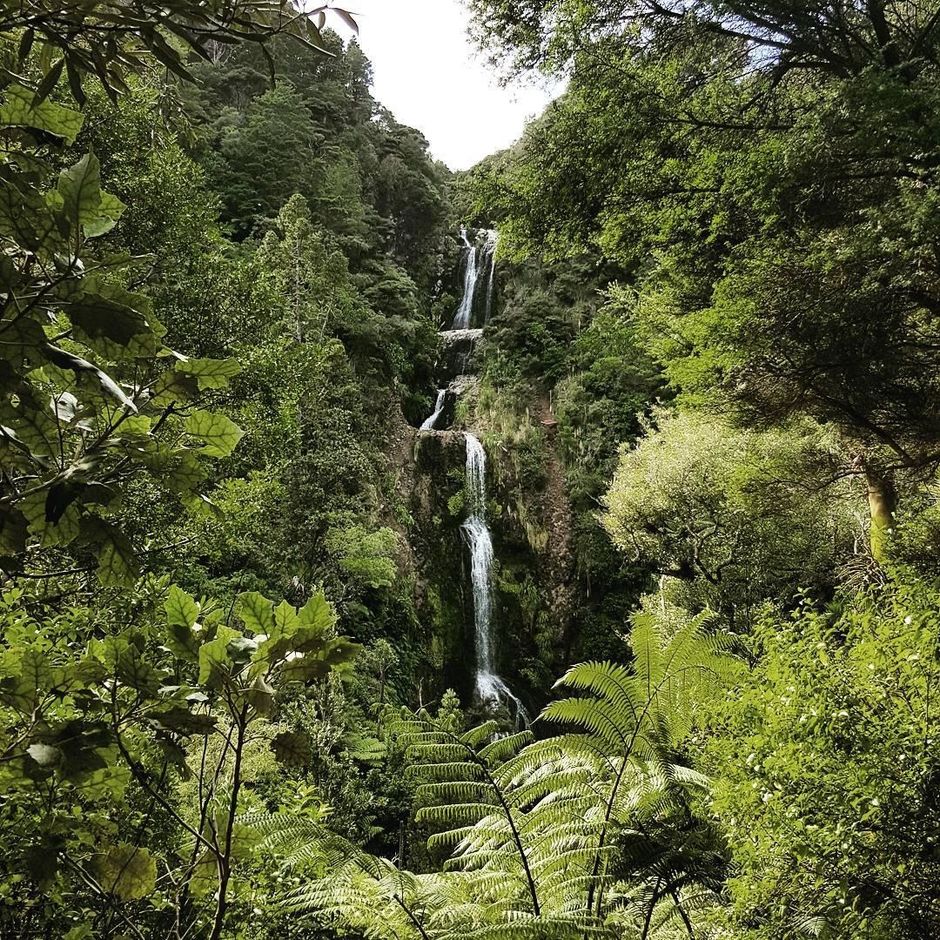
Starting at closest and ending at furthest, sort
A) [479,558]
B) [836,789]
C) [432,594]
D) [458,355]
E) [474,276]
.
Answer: [836,789]
[432,594]
[479,558]
[458,355]
[474,276]

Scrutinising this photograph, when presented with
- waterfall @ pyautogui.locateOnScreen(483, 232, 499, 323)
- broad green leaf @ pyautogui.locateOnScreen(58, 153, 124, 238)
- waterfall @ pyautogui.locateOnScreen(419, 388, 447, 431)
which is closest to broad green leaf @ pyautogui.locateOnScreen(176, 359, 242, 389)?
broad green leaf @ pyautogui.locateOnScreen(58, 153, 124, 238)

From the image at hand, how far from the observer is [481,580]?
15.4 m

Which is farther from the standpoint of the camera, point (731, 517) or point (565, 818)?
point (731, 517)

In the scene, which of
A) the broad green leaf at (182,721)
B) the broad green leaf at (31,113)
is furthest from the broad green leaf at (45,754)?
the broad green leaf at (31,113)

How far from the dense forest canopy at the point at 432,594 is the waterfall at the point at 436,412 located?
15.4 ft

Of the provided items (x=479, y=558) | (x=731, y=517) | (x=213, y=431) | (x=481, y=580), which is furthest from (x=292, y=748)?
(x=479, y=558)

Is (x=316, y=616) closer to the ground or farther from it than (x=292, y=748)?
farther from it

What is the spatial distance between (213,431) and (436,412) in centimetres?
1871

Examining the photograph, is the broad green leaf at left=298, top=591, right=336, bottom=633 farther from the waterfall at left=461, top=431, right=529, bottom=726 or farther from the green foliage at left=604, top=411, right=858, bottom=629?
the waterfall at left=461, top=431, right=529, bottom=726

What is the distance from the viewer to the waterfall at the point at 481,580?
549 inches

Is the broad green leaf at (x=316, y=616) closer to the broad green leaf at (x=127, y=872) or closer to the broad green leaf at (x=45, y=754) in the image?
the broad green leaf at (x=45, y=754)

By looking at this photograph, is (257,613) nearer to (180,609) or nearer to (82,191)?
(180,609)

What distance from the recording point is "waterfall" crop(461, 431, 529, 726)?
13953 millimetres

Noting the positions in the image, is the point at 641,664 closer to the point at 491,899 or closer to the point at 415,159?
the point at 491,899
